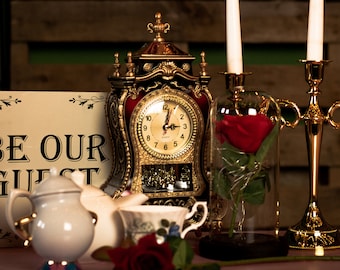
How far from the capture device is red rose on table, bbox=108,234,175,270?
1.22 metres

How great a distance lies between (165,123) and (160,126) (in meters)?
0.01

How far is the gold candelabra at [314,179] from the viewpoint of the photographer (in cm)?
164

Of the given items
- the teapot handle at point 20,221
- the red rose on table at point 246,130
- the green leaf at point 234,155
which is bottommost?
the teapot handle at point 20,221

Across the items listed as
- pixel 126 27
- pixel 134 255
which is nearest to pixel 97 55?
pixel 126 27

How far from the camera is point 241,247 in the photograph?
4.90 ft

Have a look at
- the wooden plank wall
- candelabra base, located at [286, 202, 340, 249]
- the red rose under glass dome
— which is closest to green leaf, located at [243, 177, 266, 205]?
the red rose under glass dome

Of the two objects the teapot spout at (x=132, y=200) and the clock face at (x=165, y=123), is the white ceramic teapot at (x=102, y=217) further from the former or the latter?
the clock face at (x=165, y=123)

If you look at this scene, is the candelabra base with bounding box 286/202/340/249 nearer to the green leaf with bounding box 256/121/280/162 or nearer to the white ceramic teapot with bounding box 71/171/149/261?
the green leaf with bounding box 256/121/280/162

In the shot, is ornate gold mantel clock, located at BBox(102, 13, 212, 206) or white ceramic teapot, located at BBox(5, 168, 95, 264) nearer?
white ceramic teapot, located at BBox(5, 168, 95, 264)

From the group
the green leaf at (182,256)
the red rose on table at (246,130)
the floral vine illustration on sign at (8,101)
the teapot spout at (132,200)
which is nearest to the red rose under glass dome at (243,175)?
the red rose on table at (246,130)

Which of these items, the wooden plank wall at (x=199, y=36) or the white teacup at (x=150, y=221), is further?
the wooden plank wall at (x=199, y=36)

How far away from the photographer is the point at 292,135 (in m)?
3.27

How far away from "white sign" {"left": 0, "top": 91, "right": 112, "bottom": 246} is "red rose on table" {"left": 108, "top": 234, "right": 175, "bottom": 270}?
1.56ft

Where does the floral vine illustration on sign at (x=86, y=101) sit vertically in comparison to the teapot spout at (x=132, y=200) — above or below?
above
